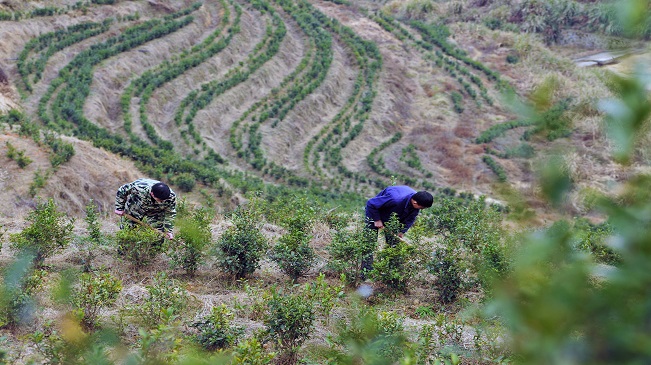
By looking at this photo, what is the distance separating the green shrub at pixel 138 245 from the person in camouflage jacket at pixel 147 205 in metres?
0.23

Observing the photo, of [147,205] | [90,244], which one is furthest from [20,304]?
[147,205]

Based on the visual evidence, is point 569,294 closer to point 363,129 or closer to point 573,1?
point 363,129

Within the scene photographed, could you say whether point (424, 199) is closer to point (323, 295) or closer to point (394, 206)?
point (394, 206)

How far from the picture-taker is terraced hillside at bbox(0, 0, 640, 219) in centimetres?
1633

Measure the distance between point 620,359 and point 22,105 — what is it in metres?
16.9

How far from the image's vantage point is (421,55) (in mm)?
26734

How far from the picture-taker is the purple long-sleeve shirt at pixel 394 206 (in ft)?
19.8

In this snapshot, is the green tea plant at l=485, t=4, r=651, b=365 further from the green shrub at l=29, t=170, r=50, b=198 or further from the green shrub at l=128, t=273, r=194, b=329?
the green shrub at l=29, t=170, r=50, b=198

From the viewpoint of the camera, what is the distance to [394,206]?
610cm

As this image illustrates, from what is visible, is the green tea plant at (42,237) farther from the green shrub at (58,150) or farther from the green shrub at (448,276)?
the green shrub at (58,150)

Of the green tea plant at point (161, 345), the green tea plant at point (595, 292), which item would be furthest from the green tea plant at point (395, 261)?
the green tea plant at point (595, 292)


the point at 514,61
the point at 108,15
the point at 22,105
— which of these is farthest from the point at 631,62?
the point at 514,61

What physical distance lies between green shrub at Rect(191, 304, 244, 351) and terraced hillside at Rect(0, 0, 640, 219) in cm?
930

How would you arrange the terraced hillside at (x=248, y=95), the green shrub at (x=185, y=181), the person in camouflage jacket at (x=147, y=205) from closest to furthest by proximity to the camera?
1. the person in camouflage jacket at (x=147, y=205)
2. the green shrub at (x=185, y=181)
3. the terraced hillside at (x=248, y=95)
